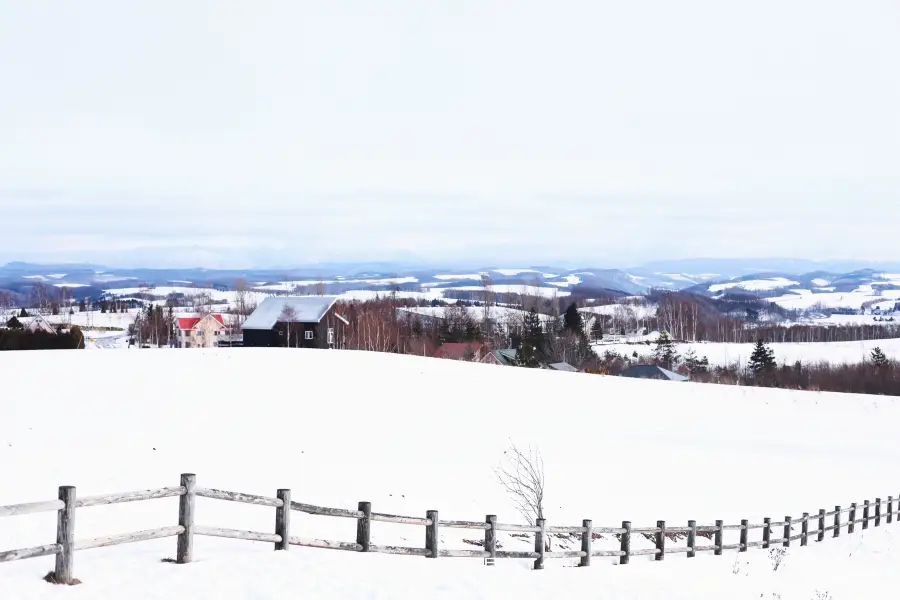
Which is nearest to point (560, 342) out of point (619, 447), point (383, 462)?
point (619, 447)

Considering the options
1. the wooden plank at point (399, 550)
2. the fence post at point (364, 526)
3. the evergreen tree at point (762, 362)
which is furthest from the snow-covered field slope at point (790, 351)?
the fence post at point (364, 526)

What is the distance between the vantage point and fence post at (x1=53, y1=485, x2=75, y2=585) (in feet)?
24.6

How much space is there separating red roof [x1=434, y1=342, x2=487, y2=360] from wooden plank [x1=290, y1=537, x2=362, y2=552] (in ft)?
212

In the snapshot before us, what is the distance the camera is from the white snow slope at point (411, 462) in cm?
971

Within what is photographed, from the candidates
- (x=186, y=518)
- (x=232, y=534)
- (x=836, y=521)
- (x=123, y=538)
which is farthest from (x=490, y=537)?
(x=836, y=521)

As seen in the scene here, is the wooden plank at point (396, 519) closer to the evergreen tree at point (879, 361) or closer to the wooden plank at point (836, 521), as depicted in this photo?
the wooden plank at point (836, 521)

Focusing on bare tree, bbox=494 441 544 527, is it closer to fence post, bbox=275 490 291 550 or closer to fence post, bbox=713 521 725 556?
fence post, bbox=713 521 725 556

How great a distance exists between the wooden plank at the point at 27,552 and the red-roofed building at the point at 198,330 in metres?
93.9

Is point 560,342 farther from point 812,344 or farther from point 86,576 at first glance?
point 86,576

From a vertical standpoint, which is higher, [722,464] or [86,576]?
[86,576]

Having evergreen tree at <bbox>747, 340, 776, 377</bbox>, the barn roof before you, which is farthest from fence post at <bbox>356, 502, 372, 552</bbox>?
evergreen tree at <bbox>747, 340, 776, 377</bbox>

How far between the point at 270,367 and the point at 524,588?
24.1 meters

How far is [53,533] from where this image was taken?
13336mm

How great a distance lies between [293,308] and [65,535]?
50.7m
